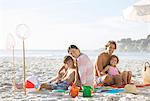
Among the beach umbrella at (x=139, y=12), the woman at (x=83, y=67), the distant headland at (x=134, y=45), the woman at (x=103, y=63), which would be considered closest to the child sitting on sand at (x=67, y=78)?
the woman at (x=83, y=67)

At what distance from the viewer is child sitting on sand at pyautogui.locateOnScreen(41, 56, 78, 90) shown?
6.36 metres

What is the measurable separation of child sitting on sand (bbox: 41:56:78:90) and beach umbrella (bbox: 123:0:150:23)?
2522 mm

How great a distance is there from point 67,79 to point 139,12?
8.91 feet

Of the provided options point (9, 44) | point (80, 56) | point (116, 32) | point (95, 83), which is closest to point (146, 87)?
point (95, 83)

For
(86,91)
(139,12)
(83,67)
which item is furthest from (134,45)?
(86,91)

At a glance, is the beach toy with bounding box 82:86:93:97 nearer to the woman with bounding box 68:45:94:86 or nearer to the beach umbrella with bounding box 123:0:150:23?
the woman with bounding box 68:45:94:86

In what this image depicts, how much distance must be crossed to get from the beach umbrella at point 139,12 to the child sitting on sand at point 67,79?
252 centimetres

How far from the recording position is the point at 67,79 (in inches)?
255

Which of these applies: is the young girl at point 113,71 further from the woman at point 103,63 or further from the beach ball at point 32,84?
the beach ball at point 32,84

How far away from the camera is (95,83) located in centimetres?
670

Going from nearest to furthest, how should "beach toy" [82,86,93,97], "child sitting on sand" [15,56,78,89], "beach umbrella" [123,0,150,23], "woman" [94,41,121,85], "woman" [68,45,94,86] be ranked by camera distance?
1. "beach toy" [82,86,93,97]
2. "woman" [68,45,94,86]
3. "child sitting on sand" [15,56,78,89]
4. "woman" [94,41,121,85]
5. "beach umbrella" [123,0,150,23]

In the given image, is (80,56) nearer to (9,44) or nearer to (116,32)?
(9,44)

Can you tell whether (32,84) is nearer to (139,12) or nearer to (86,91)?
(86,91)

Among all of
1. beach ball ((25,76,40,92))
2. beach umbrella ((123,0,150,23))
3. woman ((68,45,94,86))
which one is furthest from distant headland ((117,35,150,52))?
woman ((68,45,94,86))
